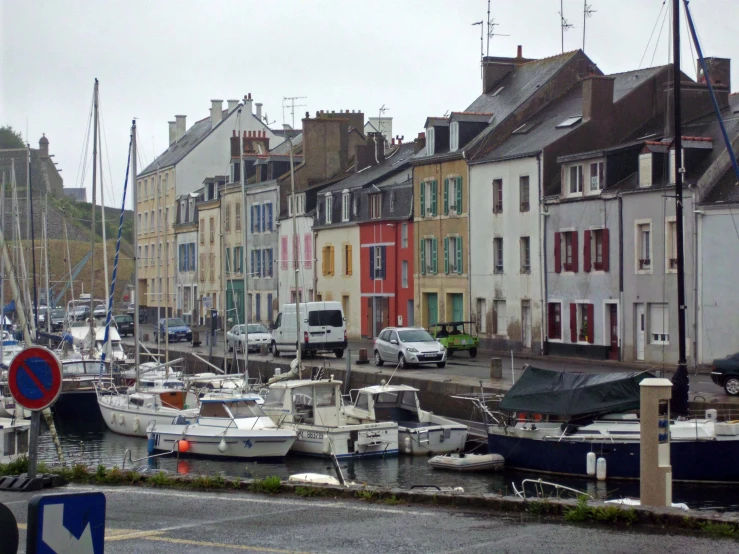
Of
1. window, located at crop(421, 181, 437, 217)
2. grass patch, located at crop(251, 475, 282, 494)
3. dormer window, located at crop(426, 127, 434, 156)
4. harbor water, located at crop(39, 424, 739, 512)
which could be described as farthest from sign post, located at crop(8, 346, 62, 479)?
dormer window, located at crop(426, 127, 434, 156)

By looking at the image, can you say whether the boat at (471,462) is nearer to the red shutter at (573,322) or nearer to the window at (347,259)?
the red shutter at (573,322)

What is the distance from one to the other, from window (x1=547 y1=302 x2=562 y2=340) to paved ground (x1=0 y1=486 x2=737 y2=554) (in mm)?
30528

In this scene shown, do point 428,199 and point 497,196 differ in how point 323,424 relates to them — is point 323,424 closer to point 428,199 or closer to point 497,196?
point 497,196

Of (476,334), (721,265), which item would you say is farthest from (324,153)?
(721,265)

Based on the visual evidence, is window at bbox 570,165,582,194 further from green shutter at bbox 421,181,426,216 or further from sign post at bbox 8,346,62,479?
sign post at bbox 8,346,62,479

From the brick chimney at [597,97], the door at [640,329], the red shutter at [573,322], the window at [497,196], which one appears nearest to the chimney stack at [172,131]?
the window at [497,196]

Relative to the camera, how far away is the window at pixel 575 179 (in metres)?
40.4

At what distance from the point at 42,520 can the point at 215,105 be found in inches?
3133

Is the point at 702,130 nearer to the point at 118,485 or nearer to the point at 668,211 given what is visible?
the point at 668,211

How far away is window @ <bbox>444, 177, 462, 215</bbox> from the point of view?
159 feet

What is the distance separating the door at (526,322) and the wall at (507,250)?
146 millimetres

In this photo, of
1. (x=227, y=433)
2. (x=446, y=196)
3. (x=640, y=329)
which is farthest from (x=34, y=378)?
(x=446, y=196)

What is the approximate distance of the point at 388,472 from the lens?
25.3 m

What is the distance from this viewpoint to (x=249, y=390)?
3322cm
